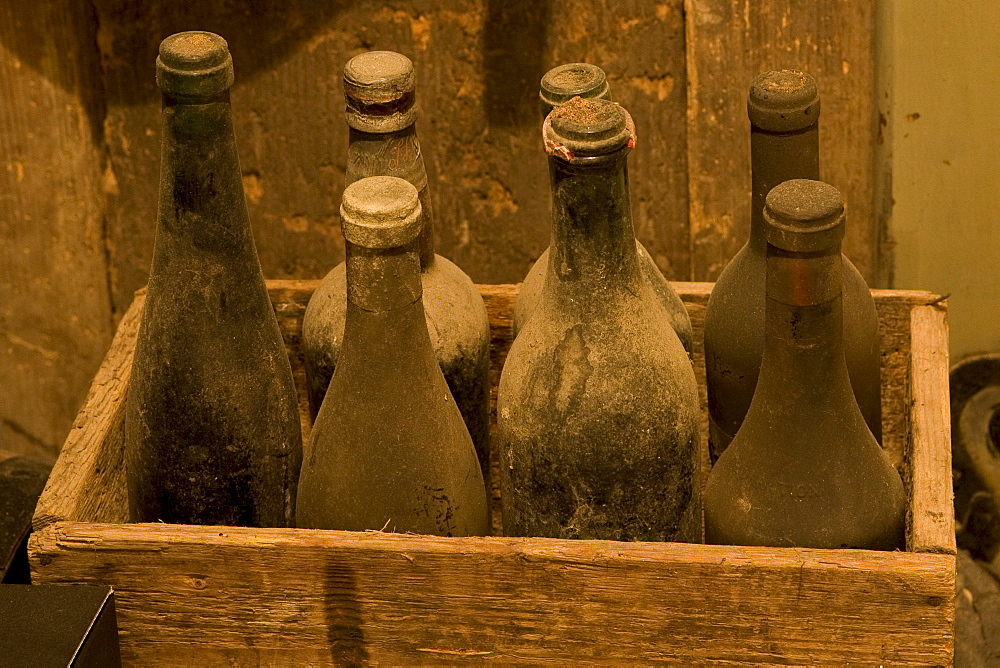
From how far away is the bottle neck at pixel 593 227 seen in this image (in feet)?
2.69

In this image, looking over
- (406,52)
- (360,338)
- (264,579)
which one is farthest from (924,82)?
(264,579)

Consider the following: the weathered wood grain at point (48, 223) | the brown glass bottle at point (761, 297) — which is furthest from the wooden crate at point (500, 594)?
the weathered wood grain at point (48, 223)

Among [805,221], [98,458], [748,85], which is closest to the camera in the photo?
[805,221]

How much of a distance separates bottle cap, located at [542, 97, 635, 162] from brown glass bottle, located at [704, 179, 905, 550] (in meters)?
0.10

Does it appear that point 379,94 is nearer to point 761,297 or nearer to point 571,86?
point 571,86

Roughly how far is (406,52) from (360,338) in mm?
514

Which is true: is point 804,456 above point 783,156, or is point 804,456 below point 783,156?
below

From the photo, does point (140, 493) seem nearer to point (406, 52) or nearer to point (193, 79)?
point (193, 79)

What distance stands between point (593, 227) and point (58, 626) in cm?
40

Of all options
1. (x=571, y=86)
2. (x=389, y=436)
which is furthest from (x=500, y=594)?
(x=571, y=86)

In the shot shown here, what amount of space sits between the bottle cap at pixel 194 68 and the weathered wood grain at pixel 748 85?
537 mm

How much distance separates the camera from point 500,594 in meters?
0.88

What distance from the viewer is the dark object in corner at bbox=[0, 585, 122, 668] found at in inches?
33.6

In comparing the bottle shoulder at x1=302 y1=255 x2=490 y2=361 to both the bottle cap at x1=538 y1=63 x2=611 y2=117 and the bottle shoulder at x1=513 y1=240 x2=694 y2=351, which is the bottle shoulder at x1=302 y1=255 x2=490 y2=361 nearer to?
the bottle shoulder at x1=513 y1=240 x2=694 y2=351
